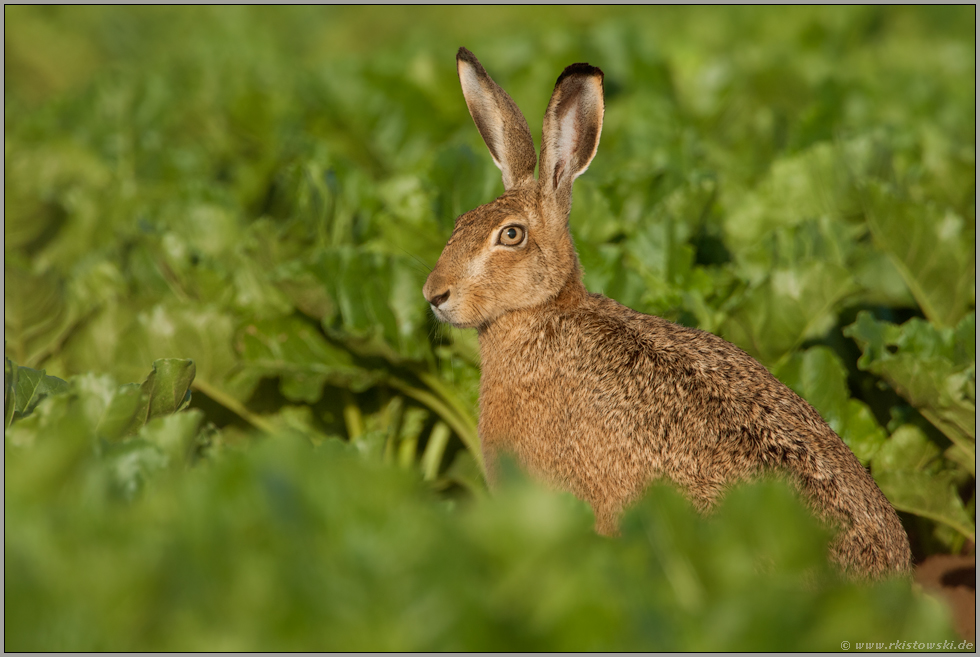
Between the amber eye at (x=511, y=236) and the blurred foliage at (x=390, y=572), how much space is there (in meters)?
2.22

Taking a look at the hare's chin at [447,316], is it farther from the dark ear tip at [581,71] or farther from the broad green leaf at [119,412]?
the broad green leaf at [119,412]

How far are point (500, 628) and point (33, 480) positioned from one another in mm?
1168

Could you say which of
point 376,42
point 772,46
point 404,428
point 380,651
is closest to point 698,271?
point 404,428

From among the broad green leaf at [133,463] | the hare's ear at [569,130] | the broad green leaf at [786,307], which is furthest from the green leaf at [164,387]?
the broad green leaf at [786,307]

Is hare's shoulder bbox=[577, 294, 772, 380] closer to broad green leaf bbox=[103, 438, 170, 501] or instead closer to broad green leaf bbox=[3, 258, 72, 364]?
broad green leaf bbox=[103, 438, 170, 501]

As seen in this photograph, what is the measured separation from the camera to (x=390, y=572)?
192 centimetres

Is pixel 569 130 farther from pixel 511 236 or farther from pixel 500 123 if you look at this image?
pixel 511 236

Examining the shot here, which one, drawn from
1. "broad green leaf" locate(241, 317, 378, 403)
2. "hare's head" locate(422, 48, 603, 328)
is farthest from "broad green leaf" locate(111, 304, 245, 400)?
"hare's head" locate(422, 48, 603, 328)

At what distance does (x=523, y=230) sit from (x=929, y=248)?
2271mm

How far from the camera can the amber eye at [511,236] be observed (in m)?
4.34

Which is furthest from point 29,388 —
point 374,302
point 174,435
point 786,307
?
point 786,307

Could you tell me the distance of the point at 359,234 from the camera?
6.12 m

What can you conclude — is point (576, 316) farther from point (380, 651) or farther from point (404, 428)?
point (380, 651)

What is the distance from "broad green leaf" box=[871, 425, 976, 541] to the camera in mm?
4316
